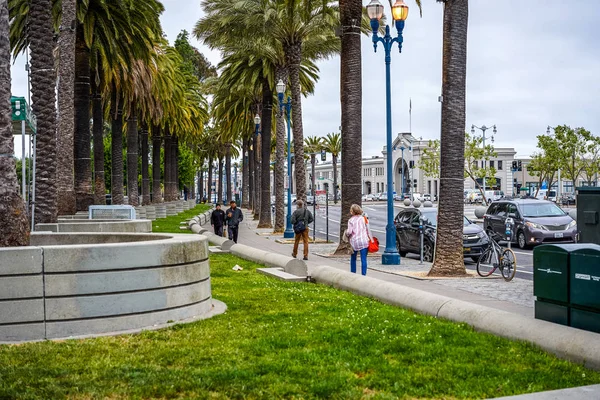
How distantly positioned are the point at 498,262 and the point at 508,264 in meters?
0.32

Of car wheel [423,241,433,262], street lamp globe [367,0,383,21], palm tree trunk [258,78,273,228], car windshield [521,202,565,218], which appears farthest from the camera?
palm tree trunk [258,78,273,228]

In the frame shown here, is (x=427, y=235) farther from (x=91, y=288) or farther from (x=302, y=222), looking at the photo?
(x=91, y=288)

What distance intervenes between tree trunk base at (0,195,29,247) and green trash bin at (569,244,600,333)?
6.59 m

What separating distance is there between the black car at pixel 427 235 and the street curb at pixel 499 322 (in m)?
9.77

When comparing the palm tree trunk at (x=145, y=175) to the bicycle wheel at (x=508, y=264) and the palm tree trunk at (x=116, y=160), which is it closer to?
the palm tree trunk at (x=116, y=160)

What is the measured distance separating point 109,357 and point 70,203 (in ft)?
57.0

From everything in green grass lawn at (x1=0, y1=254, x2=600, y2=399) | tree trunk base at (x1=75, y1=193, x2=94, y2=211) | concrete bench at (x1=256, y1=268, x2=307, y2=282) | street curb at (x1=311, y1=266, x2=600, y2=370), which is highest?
tree trunk base at (x1=75, y1=193, x2=94, y2=211)

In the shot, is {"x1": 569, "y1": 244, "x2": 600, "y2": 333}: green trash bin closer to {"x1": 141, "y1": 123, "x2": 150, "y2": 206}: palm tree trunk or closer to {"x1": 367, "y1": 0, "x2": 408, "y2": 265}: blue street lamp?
{"x1": 367, "y1": 0, "x2": 408, "y2": 265}: blue street lamp

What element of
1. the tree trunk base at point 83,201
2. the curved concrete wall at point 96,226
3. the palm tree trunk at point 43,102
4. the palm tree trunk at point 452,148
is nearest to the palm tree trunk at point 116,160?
the tree trunk base at point 83,201

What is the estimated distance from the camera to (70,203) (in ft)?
77.3

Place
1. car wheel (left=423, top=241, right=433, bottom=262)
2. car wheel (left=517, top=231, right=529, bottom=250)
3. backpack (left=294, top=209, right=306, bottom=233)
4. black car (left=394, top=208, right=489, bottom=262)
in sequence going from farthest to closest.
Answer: car wheel (left=517, top=231, right=529, bottom=250), car wheel (left=423, top=241, right=433, bottom=262), black car (left=394, top=208, right=489, bottom=262), backpack (left=294, top=209, right=306, bottom=233)

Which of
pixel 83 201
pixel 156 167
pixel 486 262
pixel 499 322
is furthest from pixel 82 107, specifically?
pixel 156 167

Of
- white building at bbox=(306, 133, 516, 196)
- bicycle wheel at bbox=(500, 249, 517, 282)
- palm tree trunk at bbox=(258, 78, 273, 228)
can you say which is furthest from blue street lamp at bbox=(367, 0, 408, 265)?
white building at bbox=(306, 133, 516, 196)

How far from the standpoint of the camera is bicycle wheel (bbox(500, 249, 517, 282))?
51.3 ft
